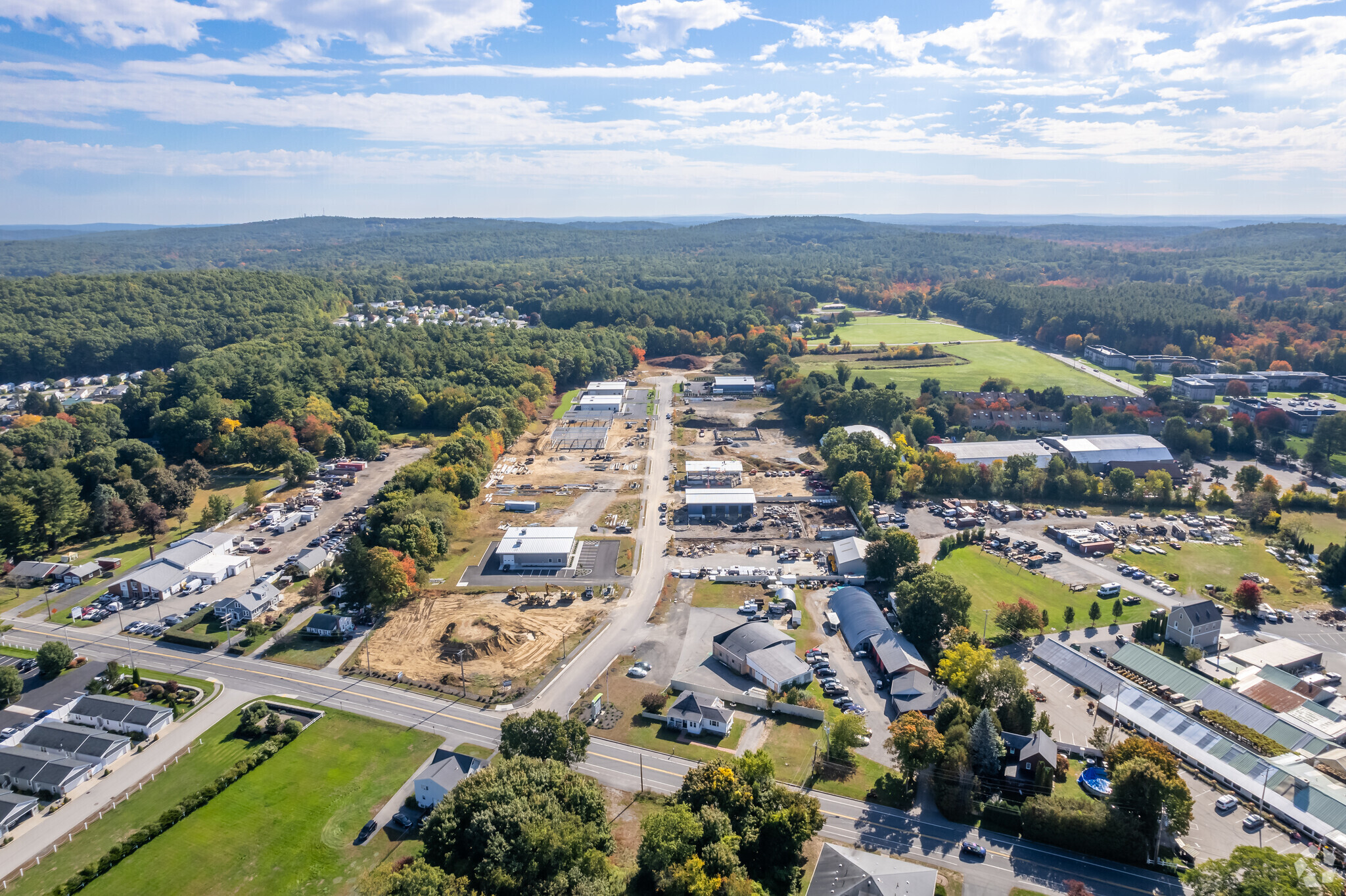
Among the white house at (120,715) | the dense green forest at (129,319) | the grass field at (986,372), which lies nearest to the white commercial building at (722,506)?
the white house at (120,715)

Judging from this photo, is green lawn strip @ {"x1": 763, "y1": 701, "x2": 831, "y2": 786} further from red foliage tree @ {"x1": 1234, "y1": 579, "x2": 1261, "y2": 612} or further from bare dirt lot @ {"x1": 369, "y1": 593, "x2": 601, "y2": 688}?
red foliage tree @ {"x1": 1234, "y1": 579, "x2": 1261, "y2": 612}

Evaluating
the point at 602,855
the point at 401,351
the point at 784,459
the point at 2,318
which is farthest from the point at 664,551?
the point at 2,318

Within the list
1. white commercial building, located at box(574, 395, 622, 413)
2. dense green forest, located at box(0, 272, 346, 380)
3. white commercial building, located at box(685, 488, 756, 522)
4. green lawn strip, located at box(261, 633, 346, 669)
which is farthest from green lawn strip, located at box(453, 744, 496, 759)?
dense green forest, located at box(0, 272, 346, 380)

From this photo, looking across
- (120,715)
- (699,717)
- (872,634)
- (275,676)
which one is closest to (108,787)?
(120,715)

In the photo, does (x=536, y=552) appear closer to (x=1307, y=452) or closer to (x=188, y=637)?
(x=188, y=637)

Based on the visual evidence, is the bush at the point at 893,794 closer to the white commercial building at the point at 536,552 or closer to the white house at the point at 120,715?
the white commercial building at the point at 536,552

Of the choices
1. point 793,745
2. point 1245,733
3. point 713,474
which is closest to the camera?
point 1245,733
